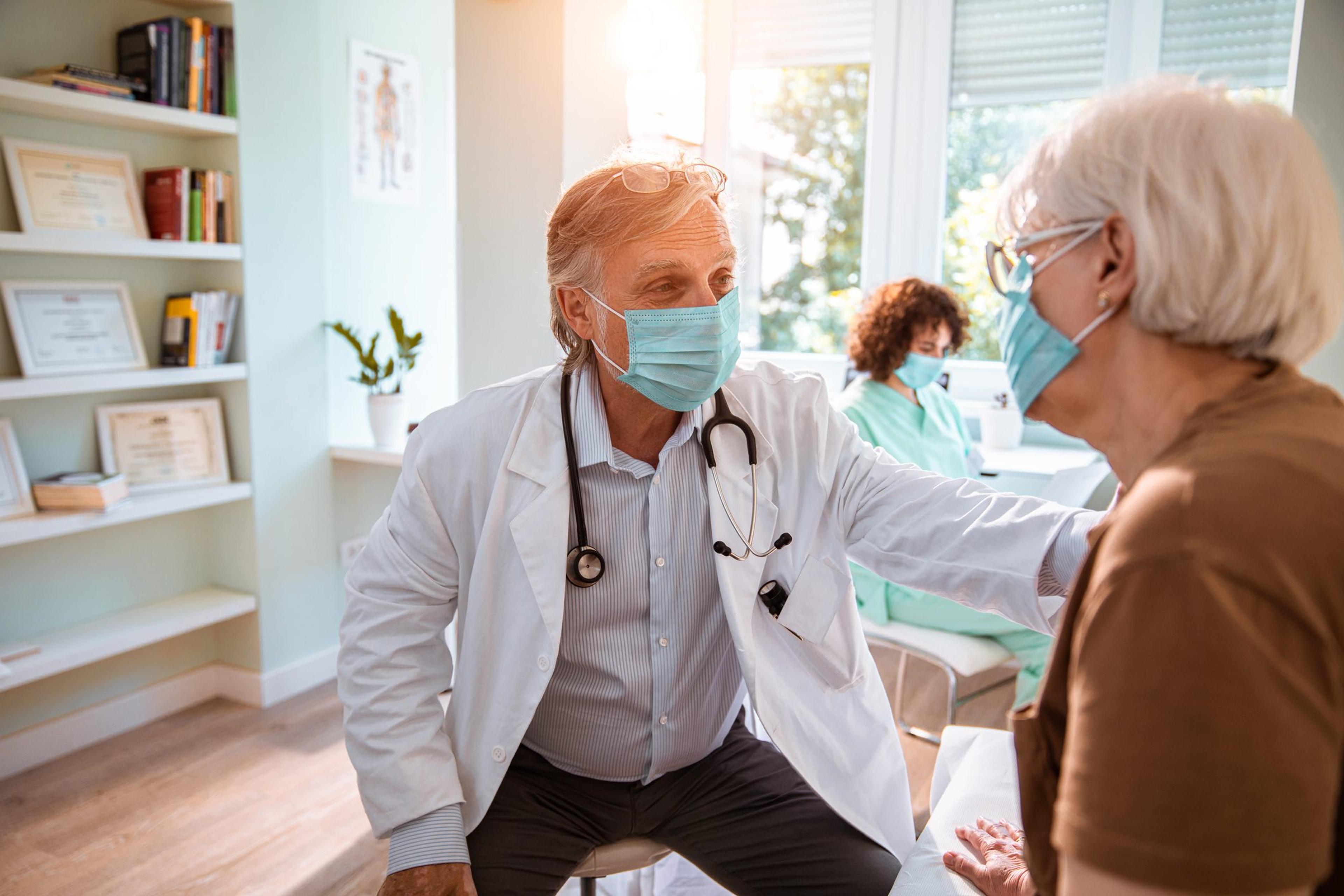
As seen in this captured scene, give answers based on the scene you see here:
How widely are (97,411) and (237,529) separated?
54 centimetres

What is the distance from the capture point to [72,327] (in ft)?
8.34

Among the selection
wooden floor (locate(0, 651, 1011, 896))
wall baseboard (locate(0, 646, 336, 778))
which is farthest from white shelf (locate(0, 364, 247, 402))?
wooden floor (locate(0, 651, 1011, 896))

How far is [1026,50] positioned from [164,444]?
314cm

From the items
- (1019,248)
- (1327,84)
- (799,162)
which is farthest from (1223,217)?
(799,162)

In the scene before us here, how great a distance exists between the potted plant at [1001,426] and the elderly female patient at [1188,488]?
235cm

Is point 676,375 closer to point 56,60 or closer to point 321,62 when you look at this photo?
point 56,60

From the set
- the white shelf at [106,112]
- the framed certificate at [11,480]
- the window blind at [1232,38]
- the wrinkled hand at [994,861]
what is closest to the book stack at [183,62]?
the white shelf at [106,112]

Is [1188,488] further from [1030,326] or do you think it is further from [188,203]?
[188,203]

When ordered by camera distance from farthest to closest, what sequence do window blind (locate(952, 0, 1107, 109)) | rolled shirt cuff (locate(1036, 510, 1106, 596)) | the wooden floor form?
window blind (locate(952, 0, 1107, 109)) → the wooden floor → rolled shirt cuff (locate(1036, 510, 1106, 596))

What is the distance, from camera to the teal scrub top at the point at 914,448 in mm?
2393

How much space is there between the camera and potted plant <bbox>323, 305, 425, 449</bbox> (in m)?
3.12

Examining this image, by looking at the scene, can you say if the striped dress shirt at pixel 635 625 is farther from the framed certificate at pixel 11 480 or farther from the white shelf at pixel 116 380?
the framed certificate at pixel 11 480

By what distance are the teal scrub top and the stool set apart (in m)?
0.99

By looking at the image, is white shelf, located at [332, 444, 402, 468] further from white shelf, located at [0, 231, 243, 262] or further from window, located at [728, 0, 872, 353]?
window, located at [728, 0, 872, 353]
